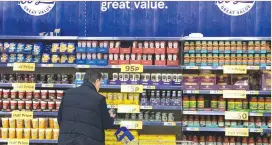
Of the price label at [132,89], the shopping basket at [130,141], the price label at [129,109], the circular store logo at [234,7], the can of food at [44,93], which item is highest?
the circular store logo at [234,7]

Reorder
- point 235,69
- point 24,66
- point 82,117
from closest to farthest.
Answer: point 82,117
point 235,69
point 24,66

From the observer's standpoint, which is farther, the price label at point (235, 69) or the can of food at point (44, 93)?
the can of food at point (44, 93)

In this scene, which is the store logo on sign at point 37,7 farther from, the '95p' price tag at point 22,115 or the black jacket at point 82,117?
the black jacket at point 82,117

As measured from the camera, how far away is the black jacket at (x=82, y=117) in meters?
3.99

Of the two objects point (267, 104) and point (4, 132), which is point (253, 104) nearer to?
point (267, 104)

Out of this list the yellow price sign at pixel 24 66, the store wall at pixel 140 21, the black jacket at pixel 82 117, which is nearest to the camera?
the black jacket at pixel 82 117

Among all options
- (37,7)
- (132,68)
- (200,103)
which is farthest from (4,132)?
(200,103)

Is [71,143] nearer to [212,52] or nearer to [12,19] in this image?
[212,52]

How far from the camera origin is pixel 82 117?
402 cm

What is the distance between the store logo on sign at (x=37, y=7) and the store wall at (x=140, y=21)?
0.06m

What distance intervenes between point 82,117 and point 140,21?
2.97 m

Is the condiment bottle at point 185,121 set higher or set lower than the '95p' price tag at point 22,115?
lower

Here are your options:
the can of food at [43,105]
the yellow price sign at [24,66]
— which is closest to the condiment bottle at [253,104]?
the can of food at [43,105]

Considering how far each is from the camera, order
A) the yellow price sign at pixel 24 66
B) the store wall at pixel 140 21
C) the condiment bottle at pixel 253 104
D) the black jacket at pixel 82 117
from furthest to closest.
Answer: the store wall at pixel 140 21 → the yellow price sign at pixel 24 66 → the condiment bottle at pixel 253 104 → the black jacket at pixel 82 117
